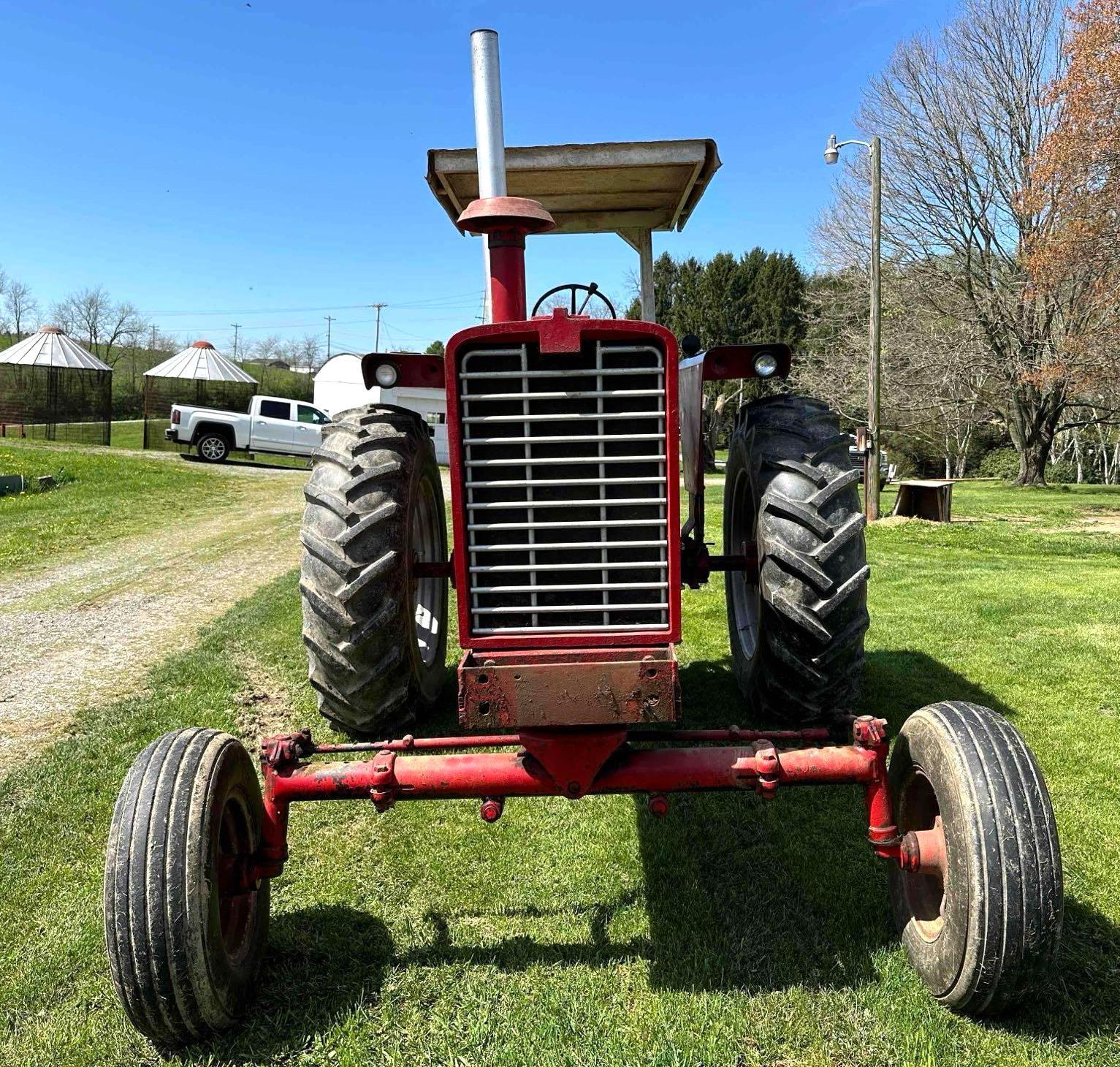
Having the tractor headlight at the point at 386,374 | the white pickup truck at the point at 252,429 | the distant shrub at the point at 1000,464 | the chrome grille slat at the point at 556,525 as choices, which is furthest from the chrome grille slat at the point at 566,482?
the distant shrub at the point at 1000,464

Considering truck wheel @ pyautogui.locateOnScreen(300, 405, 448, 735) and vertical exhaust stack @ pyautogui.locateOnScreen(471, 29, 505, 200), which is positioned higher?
vertical exhaust stack @ pyautogui.locateOnScreen(471, 29, 505, 200)

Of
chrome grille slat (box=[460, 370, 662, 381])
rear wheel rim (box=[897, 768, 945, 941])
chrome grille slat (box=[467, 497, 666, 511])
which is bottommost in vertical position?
rear wheel rim (box=[897, 768, 945, 941])

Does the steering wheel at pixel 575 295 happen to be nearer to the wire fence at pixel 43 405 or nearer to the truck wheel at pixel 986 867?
the truck wheel at pixel 986 867

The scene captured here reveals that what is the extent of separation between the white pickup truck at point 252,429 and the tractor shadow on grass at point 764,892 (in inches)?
867

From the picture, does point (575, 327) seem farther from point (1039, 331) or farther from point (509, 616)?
point (1039, 331)

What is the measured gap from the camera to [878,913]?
300 centimetres

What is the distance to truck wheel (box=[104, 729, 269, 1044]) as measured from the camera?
91.7 inches

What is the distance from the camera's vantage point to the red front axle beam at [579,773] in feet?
8.71

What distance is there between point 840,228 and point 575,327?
83.7 ft

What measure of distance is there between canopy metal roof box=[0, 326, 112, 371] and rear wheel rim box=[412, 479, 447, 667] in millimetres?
25401

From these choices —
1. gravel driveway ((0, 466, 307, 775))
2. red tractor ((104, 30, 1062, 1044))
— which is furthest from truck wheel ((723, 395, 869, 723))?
gravel driveway ((0, 466, 307, 775))

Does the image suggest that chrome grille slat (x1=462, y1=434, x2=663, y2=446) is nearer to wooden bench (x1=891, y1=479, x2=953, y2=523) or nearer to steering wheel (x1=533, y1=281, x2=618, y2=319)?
steering wheel (x1=533, y1=281, x2=618, y2=319)

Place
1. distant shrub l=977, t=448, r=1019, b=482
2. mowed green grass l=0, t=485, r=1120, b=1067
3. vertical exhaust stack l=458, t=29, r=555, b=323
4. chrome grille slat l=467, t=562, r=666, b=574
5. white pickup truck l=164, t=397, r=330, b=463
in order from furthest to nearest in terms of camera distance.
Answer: distant shrub l=977, t=448, r=1019, b=482, white pickup truck l=164, t=397, r=330, b=463, vertical exhaust stack l=458, t=29, r=555, b=323, chrome grille slat l=467, t=562, r=666, b=574, mowed green grass l=0, t=485, r=1120, b=1067

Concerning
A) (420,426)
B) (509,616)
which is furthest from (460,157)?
(509,616)
